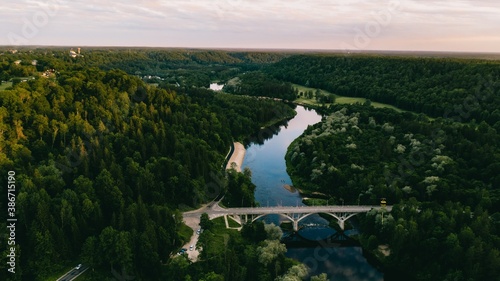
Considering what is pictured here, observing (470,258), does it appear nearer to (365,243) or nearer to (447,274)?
(447,274)

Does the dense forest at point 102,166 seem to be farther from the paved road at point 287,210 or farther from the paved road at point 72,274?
the paved road at point 287,210

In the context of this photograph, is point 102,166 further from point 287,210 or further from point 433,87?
point 433,87

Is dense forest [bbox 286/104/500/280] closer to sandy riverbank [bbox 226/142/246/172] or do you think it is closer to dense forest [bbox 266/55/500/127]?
sandy riverbank [bbox 226/142/246/172]

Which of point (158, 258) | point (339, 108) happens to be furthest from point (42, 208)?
point (339, 108)

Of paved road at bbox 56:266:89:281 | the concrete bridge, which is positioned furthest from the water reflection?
paved road at bbox 56:266:89:281

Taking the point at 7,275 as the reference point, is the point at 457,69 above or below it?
above

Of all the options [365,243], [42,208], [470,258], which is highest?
[42,208]

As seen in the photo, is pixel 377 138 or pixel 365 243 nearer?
pixel 365 243
